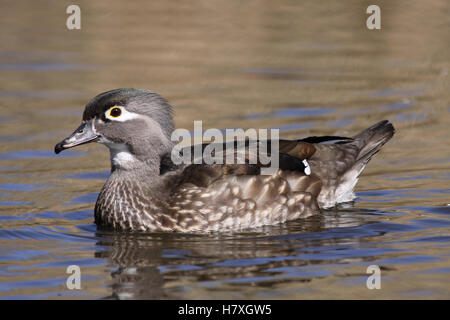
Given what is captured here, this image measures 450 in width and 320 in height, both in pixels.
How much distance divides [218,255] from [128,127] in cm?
177

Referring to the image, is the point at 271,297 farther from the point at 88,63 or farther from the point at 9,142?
the point at 88,63

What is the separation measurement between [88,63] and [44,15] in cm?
437

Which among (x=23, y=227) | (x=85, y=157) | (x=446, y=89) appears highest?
(x=446, y=89)

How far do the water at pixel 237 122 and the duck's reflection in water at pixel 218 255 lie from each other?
2 cm

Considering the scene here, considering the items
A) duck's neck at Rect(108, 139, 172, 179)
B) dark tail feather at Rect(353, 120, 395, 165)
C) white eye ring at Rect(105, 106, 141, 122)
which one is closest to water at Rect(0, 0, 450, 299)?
dark tail feather at Rect(353, 120, 395, 165)

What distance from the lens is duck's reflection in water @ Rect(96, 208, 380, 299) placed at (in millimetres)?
8664

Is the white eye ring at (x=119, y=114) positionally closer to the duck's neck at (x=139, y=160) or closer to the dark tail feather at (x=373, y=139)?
the duck's neck at (x=139, y=160)

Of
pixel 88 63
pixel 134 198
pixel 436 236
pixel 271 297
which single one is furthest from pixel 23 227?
pixel 88 63

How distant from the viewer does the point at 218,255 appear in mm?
9453

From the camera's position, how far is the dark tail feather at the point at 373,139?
11641 millimetres

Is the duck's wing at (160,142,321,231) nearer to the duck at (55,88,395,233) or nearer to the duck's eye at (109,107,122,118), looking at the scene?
the duck at (55,88,395,233)

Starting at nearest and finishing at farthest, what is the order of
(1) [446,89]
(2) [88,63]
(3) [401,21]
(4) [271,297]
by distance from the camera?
(4) [271,297] < (1) [446,89] < (2) [88,63] < (3) [401,21]

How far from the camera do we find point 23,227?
1042 centimetres

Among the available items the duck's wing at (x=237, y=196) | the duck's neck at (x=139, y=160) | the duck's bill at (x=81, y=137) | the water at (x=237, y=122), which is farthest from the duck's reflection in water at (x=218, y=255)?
the duck's bill at (x=81, y=137)
